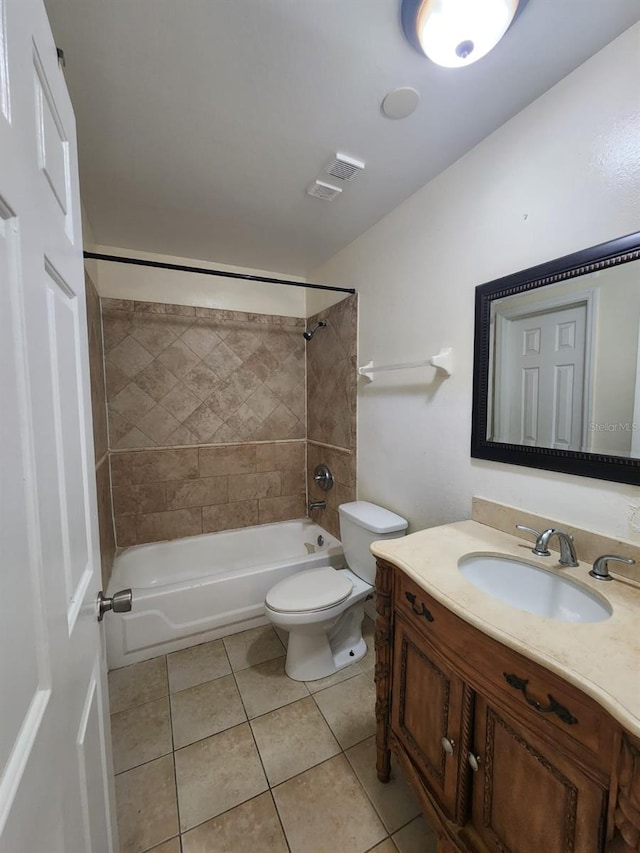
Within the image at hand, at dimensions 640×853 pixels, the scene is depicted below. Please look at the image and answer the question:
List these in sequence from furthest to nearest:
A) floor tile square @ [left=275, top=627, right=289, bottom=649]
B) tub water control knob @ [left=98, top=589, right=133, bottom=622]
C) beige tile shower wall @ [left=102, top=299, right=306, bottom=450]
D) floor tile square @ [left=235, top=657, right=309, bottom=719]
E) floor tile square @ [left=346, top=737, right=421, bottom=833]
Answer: beige tile shower wall @ [left=102, top=299, right=306, bottom=450] → floor tile square @ [left=275, top=627, right=289, bottom=649] → floor tile square @ [left=235, top=657, right=309, bottom=719] → floor tile square @ [left=346, top=737, right=421, bottom=833] → tub water control knob @ [left=98, top=589, right=133, bottom=622]

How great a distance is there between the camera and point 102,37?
0.94 metres

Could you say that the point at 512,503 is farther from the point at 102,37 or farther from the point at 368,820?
the point at 102,37

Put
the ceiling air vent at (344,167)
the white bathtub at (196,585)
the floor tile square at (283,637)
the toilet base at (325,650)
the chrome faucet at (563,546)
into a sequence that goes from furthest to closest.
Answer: the floor tile square at (283,637) < the white bathtub at (196,585) < the toilet base at (325,650) < the ceiling air vent at (344,167) < the chrome faucet at (563,546)

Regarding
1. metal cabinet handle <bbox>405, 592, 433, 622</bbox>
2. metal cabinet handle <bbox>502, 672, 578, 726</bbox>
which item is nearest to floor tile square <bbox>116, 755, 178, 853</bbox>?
metal cabinet handle <bbox>405, 592, 433, 622</bbox>

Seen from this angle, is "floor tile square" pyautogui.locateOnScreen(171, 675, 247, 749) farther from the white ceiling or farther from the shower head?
the white ceiling

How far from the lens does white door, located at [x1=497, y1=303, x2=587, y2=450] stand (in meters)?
1.08

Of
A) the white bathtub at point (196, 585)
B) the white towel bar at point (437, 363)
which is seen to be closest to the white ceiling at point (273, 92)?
the white towel bar at point (437, 363)

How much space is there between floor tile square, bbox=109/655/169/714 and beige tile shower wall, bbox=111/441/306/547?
85cm

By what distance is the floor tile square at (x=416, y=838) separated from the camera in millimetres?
1057

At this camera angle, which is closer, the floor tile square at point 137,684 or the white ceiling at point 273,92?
the white ceiling at point 273,92

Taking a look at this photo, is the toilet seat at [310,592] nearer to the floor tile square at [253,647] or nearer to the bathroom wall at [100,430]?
the floor tile square at [253,647]

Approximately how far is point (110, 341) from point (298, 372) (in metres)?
1.35

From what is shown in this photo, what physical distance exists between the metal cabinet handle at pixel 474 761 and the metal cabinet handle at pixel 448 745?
5 cm

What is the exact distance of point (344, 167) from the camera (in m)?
1.44
